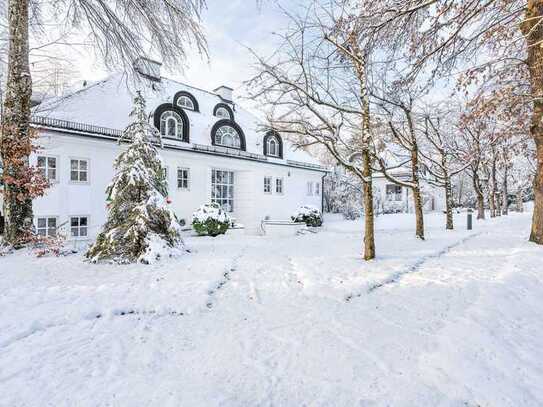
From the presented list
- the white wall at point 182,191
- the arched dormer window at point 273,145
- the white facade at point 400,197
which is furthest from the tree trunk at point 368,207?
the white facade at point 400,197

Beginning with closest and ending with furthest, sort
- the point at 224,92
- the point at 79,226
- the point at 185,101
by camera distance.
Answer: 1. the point at 79,226
2. the point at 185,101
3. the point at 224,92

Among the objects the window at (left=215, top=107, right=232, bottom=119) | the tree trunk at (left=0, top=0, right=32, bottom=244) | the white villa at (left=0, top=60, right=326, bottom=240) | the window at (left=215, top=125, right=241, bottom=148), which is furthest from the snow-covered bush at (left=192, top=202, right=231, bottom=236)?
the window at (left=215, top=107, right=232, bottom=119)

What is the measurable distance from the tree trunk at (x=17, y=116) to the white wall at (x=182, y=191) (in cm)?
106

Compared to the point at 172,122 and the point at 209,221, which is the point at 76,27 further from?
the point at 209,221

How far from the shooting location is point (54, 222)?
1074 centimetres

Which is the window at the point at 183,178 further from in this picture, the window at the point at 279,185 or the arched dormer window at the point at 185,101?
the window at the point at 279,185

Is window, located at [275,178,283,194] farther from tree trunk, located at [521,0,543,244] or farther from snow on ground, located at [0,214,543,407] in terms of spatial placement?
snow on ground, located at [0,214,543,407]

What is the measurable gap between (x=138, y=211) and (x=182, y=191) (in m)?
7.34

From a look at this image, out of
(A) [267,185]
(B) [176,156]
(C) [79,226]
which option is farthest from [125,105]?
(A) [267,185]

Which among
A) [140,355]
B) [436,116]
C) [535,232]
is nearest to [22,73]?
[140,355]

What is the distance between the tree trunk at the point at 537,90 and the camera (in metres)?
6.69

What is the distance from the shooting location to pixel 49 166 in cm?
1057

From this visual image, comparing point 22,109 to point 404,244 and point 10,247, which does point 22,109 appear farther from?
point 404,244

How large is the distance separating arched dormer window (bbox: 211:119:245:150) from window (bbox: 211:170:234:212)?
5.42 ft
